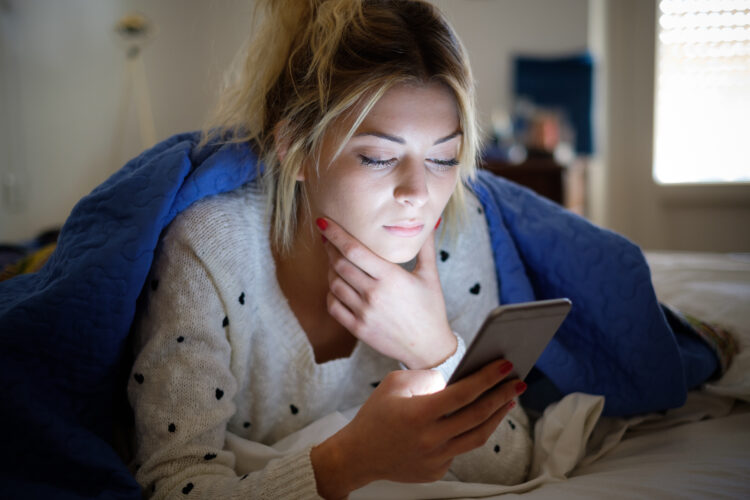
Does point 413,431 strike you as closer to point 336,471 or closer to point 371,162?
point 336,471

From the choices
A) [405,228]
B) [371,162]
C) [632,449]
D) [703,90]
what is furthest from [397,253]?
[703,90]

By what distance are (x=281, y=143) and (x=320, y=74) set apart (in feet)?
0.42

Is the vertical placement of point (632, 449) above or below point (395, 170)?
below

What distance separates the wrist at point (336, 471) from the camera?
580 mm

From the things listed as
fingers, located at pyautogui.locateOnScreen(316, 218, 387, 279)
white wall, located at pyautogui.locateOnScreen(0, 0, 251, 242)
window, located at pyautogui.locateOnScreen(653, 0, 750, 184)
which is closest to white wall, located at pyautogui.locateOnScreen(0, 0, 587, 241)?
white wall, located at pyautogui.locateOnScreen(0, 0, 251, 242)

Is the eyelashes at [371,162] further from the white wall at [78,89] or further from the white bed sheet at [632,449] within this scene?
the white wall at [78,89]

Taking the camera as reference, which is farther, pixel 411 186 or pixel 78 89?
pixel 78 89

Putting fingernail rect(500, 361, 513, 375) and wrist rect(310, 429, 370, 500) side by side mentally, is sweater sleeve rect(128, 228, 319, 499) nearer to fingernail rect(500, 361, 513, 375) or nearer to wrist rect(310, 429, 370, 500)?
wrist rect(310, 429, 370, 500)

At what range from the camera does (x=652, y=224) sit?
271 centimetres

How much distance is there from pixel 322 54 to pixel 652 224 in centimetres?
247

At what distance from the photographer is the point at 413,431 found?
546mm

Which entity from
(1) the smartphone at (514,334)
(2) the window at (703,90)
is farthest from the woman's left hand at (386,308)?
(2) the window at (703,90)

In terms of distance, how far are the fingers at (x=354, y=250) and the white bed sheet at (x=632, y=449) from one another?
228mm

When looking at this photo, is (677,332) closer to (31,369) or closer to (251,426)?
(251,426)
